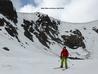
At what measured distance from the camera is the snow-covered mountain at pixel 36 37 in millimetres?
85363

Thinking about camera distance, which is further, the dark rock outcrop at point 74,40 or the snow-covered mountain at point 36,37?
the dark rock outcrop at point 74,40

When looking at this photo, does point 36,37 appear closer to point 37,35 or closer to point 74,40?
point 37,35

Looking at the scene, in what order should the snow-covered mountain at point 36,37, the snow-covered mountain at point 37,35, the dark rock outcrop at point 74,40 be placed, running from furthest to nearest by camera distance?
1. the dark rock outcrop at point 74,40
2. the snow-covered mountain at point 37,35
3. the snow-covered mountain at point 36,37

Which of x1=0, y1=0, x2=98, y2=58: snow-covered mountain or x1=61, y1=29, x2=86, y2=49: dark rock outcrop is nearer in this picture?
x1=0, y1=0, x2=98, y2=58: snow-covered mountain

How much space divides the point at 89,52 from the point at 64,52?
13571 cm

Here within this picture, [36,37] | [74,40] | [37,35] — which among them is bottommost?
[36,37]

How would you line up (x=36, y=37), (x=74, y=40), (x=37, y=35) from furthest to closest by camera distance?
(x=74, y=40), (x=37, y=35), (x=36, y=37)

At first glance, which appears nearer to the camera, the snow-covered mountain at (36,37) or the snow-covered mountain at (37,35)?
the snow-covered mountain at (36,37)

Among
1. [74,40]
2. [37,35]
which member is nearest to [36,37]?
[37,35]

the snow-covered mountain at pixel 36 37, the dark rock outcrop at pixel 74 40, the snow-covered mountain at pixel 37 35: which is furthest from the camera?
the dark rock outcrop at pixel 74 40

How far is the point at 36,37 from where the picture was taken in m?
129

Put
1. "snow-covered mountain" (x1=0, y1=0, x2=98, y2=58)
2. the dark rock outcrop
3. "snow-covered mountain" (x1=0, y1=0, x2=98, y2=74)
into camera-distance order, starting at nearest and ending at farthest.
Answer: "snow-covered mountain" (x1=0, y1=0, x2=98, y2=74) → "snow-covered mountain" (x1=0, y1=0, x2=98, y2=58) → the dark rock outcrop

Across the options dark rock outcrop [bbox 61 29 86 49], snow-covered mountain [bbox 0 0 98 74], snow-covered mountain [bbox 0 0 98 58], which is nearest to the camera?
snow-covered mountain [bbox 0 0 98 74]

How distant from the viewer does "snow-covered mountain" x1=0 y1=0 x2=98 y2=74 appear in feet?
280
